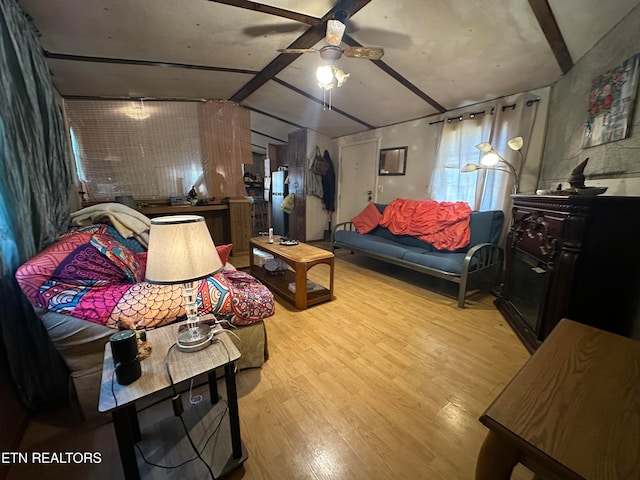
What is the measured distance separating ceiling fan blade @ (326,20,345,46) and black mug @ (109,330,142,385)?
7.17 ft

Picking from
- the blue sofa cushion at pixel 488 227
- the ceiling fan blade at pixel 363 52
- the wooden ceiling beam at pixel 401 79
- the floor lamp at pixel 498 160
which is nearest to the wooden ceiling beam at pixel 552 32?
the floor lamp at pixel 498 160

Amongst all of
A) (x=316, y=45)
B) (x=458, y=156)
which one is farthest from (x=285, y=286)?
(x=458, y=156)

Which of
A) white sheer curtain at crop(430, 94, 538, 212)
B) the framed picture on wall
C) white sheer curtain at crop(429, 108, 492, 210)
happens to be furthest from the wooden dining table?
white sheer curtain at crop(429, 108, 492, 210)

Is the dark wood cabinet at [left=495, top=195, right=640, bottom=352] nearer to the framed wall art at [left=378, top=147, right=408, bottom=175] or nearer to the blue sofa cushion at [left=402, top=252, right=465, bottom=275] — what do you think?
the blue sofa cushion at [left=402, top=252, right=465, bottom=275]

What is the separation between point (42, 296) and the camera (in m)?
1.12

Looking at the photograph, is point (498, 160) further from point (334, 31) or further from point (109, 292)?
point (109, 292)

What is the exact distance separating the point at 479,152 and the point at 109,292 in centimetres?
375

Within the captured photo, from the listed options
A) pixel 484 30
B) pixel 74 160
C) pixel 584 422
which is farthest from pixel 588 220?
pixel 74 160

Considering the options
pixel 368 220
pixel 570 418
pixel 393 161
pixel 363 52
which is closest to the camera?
pixel 570 418

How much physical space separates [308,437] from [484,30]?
2954mm

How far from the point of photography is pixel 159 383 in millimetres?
882

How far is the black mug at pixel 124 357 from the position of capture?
85cm

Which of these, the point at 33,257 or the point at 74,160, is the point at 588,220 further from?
the point at 74,160

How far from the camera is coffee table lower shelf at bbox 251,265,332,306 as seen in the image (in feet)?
8.33
